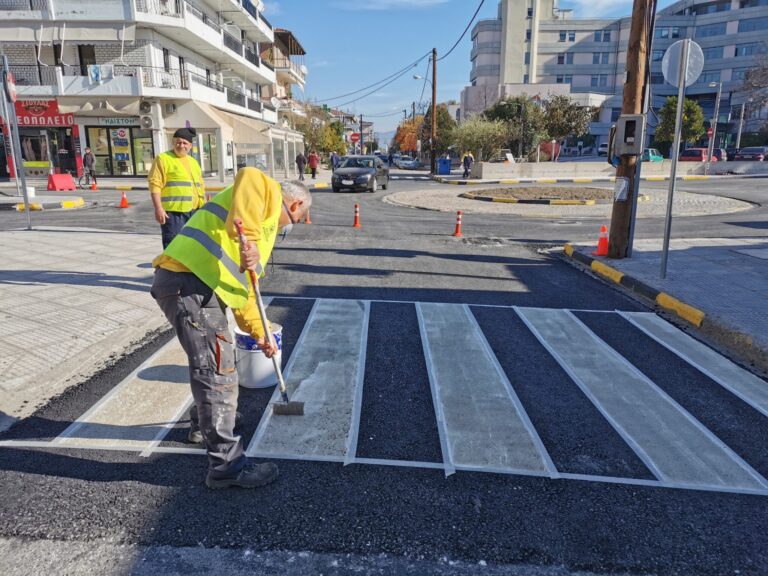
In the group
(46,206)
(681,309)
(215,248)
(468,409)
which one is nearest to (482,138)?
(46,206)

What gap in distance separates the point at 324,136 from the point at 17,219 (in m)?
47.4

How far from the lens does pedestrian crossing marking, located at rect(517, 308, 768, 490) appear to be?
11.4ft

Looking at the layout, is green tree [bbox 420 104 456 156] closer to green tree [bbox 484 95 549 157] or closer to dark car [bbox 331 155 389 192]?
green tree [bbox 484 95 549 157]

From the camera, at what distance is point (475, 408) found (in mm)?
4273

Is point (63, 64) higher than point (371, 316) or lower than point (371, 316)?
higher

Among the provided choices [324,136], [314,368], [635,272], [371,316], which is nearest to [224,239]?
[314,368]

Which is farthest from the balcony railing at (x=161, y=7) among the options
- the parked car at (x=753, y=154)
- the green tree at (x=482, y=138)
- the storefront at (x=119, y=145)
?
the parked car at (x=753, y=154)

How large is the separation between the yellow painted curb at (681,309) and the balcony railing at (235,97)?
3467 centimetres

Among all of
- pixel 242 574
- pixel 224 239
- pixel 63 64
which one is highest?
pixel 63 64

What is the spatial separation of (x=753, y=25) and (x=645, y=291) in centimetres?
9172

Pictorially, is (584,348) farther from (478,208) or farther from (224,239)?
(478,208)

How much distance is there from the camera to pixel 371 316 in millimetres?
6602

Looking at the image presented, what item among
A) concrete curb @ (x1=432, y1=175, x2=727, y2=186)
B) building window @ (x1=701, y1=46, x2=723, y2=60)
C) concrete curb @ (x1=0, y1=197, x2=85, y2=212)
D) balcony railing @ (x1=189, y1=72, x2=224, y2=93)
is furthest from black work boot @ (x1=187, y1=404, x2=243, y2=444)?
building window @ (x1=701, y1=46, x2=723, y2=60)

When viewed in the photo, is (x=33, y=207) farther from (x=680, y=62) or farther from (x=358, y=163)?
(x=680, y=62)
